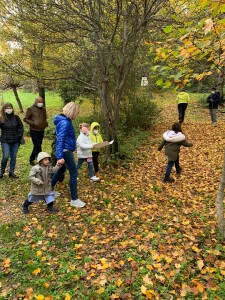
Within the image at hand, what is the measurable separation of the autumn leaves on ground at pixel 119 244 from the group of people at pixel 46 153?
41 centimetres

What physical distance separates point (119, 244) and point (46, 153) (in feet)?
7.14

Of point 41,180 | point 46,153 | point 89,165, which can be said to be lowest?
point 89,165

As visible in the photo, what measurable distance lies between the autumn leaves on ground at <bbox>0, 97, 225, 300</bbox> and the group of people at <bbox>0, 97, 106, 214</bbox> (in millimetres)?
408

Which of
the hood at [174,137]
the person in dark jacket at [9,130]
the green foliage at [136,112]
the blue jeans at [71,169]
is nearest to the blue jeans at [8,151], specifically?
the person in dark jacket at [9,130]

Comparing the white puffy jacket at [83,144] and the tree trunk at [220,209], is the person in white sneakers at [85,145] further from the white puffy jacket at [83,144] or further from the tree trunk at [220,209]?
the tree trunk at [220,209]

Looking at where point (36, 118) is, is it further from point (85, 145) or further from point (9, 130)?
point (85, 145)

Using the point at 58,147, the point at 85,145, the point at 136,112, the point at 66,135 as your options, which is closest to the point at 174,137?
the point at 85,145

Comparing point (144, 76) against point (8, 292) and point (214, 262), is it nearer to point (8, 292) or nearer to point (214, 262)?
point (214, 262)

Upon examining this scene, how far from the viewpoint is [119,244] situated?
4500mm

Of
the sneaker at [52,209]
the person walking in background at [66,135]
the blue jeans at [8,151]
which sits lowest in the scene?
the sneaker at [52,209]

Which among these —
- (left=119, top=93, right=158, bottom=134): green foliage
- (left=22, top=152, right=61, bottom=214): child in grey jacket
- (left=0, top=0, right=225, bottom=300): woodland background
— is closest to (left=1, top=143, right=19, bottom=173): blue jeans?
(left=0, top=0, right=225, bottom=300): woodland background

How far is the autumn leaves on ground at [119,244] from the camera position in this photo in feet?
11.7

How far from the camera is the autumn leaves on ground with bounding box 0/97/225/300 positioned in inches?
141

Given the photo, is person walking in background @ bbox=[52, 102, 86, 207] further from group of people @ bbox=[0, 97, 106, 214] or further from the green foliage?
the green foliage
